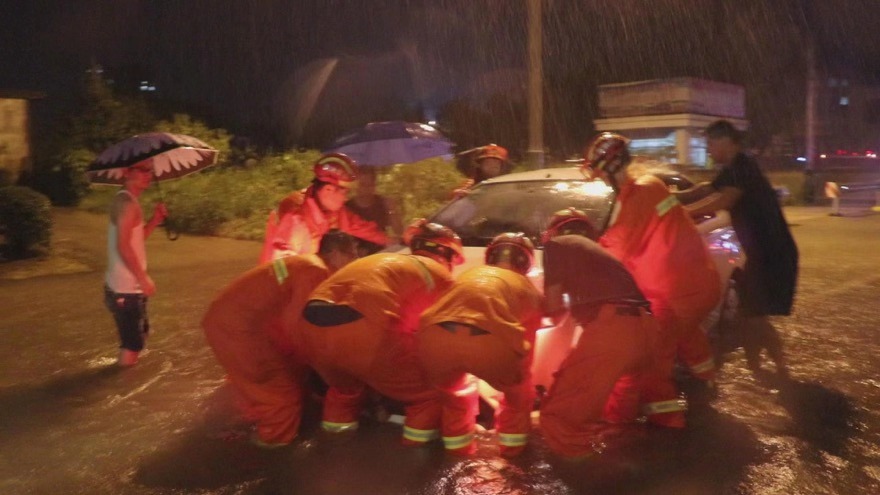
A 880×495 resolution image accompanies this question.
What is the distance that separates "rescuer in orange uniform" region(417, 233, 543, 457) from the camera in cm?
396

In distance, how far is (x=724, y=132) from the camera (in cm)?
586

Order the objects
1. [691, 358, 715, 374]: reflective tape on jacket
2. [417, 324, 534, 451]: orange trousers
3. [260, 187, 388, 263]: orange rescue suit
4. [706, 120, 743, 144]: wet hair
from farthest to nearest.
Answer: [706, 120, 743, 144]: wet hair < [260, 187, 388, 263]: orange rescue suit < [691, 358, 715, 374]: reflective tape on jacket < [417, 324, 534, 451]: orange trousers

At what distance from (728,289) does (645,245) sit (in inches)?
97.0

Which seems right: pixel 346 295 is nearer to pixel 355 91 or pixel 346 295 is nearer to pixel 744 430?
pixel 744 430

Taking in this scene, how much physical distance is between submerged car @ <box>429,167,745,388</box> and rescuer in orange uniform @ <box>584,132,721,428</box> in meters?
0.74

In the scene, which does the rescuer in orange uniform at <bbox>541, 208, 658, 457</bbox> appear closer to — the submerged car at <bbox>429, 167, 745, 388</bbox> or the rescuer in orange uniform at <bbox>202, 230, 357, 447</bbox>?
the submerged car at <bbox>429, 167, 745, 388</bbox>

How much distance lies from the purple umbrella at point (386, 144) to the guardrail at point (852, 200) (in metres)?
16.5

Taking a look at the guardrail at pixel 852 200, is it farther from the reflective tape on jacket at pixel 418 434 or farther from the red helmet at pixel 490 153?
the reflective tape on jacket at pixel 418 434

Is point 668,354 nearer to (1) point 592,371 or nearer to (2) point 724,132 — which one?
(1) point 592,371

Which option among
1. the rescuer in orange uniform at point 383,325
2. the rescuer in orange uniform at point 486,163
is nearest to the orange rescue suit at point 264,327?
the rescuer in orange uniform at point 383,325

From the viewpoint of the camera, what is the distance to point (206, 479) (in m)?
4.38

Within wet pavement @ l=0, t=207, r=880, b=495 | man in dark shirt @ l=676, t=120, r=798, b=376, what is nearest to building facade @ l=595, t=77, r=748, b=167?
wet pavement @ l=0, t=207, r=880, b=495

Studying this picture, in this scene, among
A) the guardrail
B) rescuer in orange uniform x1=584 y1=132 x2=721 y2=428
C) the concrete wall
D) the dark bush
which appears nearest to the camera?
rescuer in orange uniform x1=584 y1=132 x2=721 y2=428

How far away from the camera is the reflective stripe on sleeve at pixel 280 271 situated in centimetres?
458
